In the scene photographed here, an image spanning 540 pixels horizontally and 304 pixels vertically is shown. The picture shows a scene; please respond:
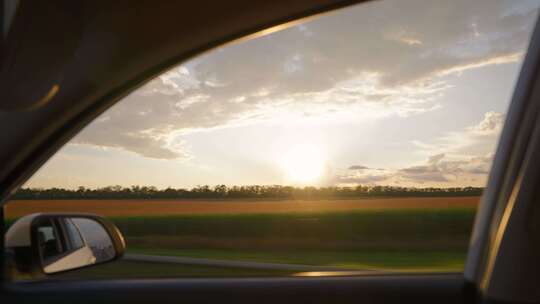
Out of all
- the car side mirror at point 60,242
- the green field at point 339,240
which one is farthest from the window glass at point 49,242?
the green field at point 339,240

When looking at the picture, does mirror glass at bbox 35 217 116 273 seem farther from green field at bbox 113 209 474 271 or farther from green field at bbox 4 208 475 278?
green field at bbox 113 209 474 271

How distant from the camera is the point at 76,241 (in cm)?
279

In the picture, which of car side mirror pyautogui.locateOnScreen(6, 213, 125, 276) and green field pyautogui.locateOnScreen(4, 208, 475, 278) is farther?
green field pyautogui.locateOnScreen(4, 208, 475, 278)

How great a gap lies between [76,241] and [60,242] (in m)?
0.08

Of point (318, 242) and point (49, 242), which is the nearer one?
point (49, 242)

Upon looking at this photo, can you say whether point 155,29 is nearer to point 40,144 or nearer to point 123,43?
point 123,43

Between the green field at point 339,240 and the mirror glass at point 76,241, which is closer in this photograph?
the mirror glass at point 76,241

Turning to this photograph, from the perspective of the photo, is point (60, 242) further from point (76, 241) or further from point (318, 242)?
point (318, 242)

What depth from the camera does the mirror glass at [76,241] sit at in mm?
2719

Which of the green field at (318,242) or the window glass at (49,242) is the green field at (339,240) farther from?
the window glass at (49,242)

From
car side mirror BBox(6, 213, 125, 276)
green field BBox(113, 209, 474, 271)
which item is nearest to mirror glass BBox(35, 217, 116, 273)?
car side mirror BBox(6, 213, 125, 276)

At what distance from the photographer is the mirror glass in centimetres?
272

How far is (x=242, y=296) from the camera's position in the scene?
2686mm

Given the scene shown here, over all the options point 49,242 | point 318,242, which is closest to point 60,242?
point 49,242
